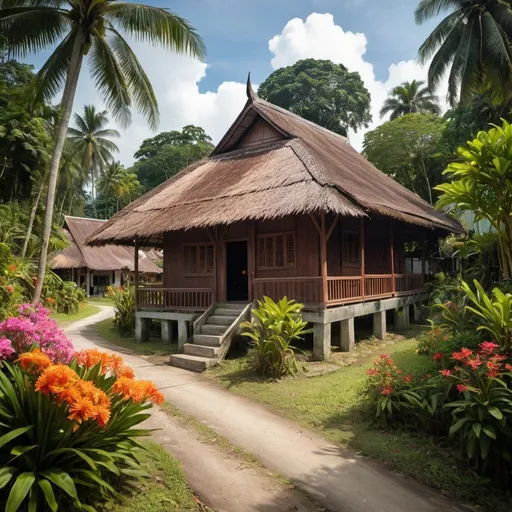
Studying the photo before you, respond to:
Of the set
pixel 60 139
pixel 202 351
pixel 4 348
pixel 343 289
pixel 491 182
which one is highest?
pixel 60 139

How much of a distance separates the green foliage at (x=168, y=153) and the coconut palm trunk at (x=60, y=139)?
3280 centimetres

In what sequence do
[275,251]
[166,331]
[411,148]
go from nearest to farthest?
[275,251], [166,331], [411,148]

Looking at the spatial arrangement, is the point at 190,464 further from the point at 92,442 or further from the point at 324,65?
the point at 324,65

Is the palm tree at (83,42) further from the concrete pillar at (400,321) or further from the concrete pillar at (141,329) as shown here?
the concrete pillar at (400,321)

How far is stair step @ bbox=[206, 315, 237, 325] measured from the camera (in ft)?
33.8

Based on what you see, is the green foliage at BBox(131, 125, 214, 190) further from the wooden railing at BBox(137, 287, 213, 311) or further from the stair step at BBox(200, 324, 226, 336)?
the stair step at BBox(200, 324, 226, 336)

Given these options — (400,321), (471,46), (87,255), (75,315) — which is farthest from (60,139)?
(87,255)

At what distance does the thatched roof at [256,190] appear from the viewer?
963cm

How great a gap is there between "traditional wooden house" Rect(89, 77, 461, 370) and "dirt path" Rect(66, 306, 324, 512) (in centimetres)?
366

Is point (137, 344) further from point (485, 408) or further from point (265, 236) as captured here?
point (485, 408)

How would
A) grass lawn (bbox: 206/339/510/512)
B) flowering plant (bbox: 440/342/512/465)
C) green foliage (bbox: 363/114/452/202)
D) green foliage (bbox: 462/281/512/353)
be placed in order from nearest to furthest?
flowering plant (bbox: 440/342/512/465), grass lawn (bbox: 206/339/510/512), green foliage (bbox: 462/281/512/353), green foliage (bbox: 363/114/452/202)

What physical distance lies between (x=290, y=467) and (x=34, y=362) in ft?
9.06

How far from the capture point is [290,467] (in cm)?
449

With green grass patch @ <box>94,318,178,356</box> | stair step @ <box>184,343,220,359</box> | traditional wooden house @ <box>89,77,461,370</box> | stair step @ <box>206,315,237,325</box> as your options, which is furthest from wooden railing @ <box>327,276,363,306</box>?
green grass patch @ <box>94,318,178,356</box>
